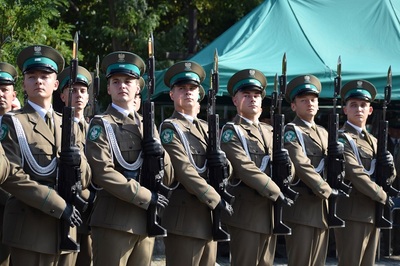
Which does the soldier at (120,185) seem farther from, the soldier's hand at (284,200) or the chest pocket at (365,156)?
the chest pocket at (365,156)

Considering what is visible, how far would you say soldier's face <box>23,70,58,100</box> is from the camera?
6.84 m

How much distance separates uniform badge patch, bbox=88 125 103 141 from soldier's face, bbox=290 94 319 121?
99.1 inches

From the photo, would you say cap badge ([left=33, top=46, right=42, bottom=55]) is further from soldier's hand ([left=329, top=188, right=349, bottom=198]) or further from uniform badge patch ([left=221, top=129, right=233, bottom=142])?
soldier's hand ([left=329, top=188, right=349, bottom=198])

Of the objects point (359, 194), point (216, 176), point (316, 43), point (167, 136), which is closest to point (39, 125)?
point (167, 136)

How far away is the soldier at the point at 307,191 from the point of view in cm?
877

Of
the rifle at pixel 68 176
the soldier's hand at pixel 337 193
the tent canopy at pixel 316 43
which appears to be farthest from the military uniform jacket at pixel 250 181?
the tent canopy at pixel 316 43

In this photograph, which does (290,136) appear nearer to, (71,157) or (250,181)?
(250,181)

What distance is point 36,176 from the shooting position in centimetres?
670

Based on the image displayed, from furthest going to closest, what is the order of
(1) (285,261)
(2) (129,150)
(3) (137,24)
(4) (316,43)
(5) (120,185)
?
(3) (137,24) < (4) (316,43) < (1) (285,261) < (2) (129,150) < (5) (120,185)

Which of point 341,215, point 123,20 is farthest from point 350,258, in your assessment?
point 123,20

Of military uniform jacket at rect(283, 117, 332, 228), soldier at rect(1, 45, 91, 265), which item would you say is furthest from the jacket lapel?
military uniform jacket at rect(283, 117, 332, 228)

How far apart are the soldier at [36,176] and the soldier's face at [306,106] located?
2.82 meters

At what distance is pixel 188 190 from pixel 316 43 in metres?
5.39

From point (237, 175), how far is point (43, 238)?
219cm
